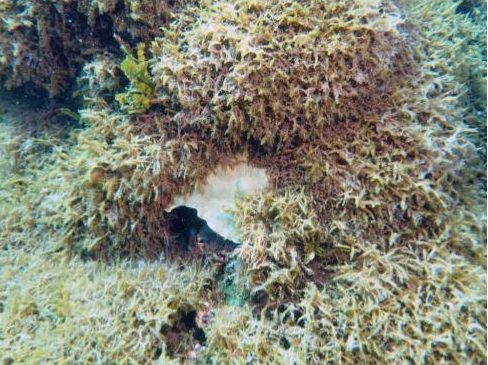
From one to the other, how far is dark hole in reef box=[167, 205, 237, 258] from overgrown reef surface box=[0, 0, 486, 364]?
0.07 meters

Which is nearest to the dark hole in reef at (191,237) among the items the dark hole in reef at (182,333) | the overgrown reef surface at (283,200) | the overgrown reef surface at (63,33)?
the overgrown reef surface at (283,200)

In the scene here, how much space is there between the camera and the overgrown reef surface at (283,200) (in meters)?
2.32

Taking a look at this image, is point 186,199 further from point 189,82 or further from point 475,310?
point 475,310

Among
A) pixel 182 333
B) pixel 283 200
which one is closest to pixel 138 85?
pixel 283 200

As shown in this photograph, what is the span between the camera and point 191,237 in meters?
3.04

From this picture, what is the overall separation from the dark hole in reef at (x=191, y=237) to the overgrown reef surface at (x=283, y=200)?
0.07 metres

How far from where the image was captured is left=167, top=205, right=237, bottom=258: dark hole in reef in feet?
9.61

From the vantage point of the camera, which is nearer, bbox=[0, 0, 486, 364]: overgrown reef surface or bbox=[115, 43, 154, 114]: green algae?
bbox=[0, 0, 486, 364]: overgrown reef surface

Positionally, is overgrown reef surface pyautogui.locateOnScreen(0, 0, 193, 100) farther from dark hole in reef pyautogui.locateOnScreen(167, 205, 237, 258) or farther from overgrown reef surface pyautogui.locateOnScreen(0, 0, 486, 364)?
dark hole in reef pyautogui.locateOnScreen(167, 205, 237, 258)

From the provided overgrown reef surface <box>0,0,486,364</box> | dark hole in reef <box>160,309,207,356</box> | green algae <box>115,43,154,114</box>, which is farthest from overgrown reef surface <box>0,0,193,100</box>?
dark hole in reef <box>160,309,207,356</box>

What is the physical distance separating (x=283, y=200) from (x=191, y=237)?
899mm

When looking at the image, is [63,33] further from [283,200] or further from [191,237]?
[283,200]

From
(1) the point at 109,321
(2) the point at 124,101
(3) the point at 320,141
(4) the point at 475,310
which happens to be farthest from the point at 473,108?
(1) the point at 109,321

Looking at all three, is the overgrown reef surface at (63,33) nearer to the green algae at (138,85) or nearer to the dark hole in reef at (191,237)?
the green algae at (138,85)
